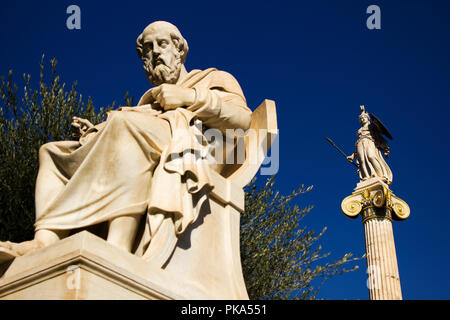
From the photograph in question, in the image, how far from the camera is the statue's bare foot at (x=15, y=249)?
3354mm

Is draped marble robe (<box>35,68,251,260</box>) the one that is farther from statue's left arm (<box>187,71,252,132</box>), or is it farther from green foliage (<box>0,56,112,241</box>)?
green foliage (<box>0,56,112,241</box>)

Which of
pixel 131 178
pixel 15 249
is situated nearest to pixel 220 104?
pixel 131 178

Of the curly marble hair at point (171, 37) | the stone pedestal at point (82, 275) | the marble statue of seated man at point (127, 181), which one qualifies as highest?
the curly marble hair at point (171, 37)

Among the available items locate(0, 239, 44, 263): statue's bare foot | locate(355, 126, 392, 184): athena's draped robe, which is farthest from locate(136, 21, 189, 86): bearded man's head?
locate(355, 126, 392, 184): athena's draped robe

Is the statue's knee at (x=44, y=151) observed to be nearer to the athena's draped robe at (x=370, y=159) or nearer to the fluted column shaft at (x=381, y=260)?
the fluted column shaft at (x=381, y=260)

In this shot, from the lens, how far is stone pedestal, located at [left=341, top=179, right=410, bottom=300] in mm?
12047

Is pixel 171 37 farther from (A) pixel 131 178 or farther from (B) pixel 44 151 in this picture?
(A) pixel 131 178

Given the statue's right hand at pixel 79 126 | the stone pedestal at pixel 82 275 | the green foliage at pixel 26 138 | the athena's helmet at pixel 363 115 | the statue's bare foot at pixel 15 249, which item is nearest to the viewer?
the stone pedestal at pixel 82 275

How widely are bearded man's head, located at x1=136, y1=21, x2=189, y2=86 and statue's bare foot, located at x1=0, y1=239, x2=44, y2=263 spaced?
1.74 metres

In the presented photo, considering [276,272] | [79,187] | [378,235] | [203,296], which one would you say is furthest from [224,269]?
[378,235]

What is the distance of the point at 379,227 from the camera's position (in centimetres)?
1294

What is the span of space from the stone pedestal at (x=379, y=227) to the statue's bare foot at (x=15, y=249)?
30.8 ft

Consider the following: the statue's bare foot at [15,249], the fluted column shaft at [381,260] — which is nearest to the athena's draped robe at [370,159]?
the fluted column shaft at [381,260]

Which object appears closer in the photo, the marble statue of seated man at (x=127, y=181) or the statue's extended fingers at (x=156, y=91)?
the marble statue of seated man at (x=127, y=181)
